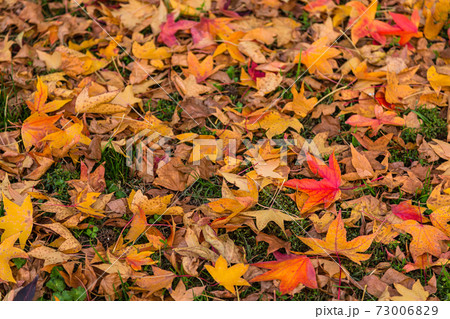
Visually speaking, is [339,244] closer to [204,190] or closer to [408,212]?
[408,212]

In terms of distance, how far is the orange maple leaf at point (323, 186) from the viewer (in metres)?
2.01

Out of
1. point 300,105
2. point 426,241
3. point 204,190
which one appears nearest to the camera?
point 426,241

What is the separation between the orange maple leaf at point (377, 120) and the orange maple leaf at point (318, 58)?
1.25 ft

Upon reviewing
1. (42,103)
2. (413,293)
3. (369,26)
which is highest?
(369,26)

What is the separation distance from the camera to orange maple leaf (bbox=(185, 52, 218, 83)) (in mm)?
2557

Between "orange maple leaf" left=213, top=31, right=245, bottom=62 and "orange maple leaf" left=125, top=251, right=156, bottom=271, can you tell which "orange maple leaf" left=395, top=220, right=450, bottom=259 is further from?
"orange maple leaf" left=213, top=31, right=245, bottom=62

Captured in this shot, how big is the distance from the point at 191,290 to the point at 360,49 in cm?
175

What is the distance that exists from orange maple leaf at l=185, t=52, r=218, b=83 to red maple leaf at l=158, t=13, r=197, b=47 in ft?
0.81

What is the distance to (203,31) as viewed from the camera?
2.73m

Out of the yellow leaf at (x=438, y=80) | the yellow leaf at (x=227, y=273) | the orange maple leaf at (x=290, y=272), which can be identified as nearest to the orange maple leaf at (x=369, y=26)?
the yellow leaf at (x=438, y=80)

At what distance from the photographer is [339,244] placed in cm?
184

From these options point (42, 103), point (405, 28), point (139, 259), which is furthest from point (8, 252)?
point (405, 28)

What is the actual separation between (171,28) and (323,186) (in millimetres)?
1422

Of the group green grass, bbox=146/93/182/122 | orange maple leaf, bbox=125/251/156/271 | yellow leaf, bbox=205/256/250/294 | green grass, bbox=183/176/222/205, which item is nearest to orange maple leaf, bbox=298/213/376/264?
yellow leaf, bbox=205/256/250/294
